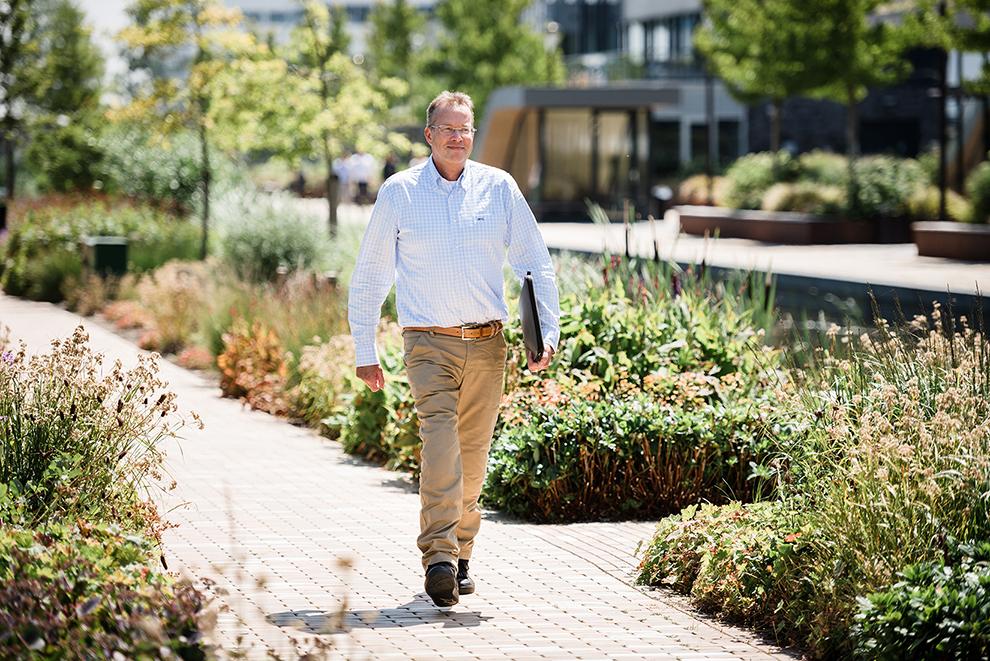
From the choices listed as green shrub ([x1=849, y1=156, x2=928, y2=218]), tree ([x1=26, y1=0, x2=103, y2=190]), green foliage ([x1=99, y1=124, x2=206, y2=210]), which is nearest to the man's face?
green foliage ([x1=99, y1=124, x2=206, y2=210])

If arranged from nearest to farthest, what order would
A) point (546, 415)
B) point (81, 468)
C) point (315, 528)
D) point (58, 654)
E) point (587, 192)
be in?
point (58, 654) < point (81, 468) < point (315, 528) < point (546, 415) < point (587, 192)

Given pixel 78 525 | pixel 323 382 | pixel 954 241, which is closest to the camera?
pixel 78 525

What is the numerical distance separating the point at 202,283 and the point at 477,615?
1247 cm

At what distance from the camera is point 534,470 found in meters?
8.00

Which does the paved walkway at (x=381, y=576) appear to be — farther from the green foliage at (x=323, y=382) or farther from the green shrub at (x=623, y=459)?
the green foliage at (x=323, y=382)

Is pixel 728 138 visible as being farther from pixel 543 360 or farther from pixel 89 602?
pixel 89 602

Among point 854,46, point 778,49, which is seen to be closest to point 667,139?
point 778,49

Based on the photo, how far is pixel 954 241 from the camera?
25234mm

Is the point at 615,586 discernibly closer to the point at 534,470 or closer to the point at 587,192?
the point at 534,470

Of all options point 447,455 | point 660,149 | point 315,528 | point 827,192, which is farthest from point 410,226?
point 660,149

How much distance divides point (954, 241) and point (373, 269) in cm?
2064

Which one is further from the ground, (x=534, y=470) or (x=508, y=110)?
(x=508, y=110)

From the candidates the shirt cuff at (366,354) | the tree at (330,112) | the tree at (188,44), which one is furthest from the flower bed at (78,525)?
the tree at (188,44)

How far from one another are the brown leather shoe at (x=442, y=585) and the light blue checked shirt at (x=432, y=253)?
85 cm
